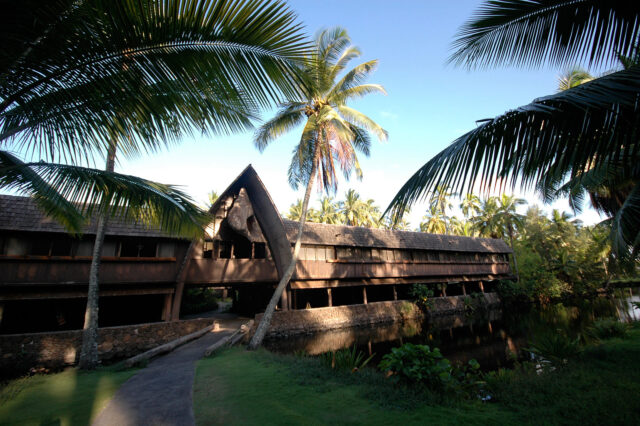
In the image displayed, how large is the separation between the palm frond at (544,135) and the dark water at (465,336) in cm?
918

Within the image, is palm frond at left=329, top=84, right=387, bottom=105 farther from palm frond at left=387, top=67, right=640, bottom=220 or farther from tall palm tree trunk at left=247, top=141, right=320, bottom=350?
palm frond at left=387, top=67, right=640, bottom=220

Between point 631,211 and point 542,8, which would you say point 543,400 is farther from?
point 542,8

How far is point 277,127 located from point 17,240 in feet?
37.6

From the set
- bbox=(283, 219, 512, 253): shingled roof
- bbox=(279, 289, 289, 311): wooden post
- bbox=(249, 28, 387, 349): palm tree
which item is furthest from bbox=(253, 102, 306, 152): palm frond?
bbox=(279, 289, 289, 311): wooden post

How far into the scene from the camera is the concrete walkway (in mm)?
4402

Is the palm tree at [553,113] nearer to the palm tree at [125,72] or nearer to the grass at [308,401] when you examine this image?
the palm tree at [125,72]

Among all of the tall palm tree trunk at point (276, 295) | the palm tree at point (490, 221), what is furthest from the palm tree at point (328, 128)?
the palm tree at point (490, 221)

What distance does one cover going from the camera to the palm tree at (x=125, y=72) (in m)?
2.21

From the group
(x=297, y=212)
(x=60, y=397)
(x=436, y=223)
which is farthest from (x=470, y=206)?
(x=60, y=397)

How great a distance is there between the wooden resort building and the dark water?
2.99 m

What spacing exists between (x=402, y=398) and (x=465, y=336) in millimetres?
11422

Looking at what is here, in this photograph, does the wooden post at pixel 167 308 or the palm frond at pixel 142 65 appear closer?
the palm frond at pixel 142 65

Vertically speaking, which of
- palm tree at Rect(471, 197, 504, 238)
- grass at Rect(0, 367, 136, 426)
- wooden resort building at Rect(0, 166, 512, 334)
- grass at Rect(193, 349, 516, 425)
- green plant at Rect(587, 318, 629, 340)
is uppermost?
palm tree at Rect(471, 197, 504, 238)

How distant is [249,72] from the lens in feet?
8.51
